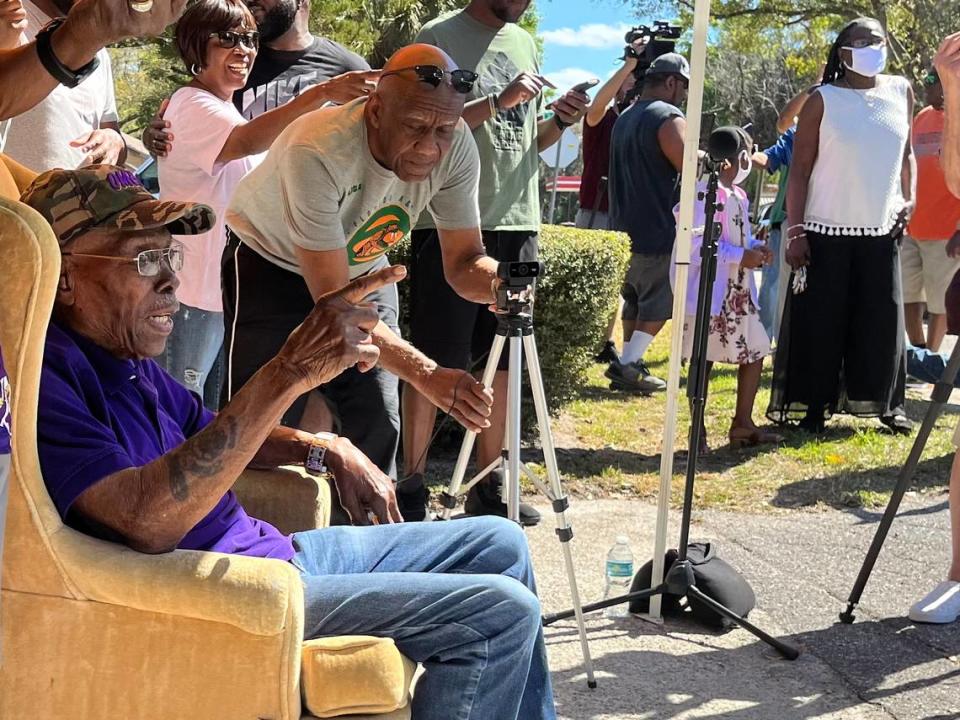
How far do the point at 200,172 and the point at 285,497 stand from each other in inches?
66.9

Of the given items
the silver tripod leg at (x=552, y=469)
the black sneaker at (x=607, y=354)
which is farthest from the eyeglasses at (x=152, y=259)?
the black sneaker at (x=607, y=354)

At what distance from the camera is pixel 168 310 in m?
2.43

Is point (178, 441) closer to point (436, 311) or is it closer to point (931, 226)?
point (436, 311)

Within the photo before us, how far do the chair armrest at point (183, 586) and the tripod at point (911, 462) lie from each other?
2460 millimetres

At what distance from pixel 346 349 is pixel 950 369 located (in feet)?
7.98

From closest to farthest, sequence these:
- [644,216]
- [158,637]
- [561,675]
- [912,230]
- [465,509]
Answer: [158,637], [561,675], [465,509], [644,216], [912,230]

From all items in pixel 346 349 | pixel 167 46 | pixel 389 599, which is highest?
A: pixel 167 46

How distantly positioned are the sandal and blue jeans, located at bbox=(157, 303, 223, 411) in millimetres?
3141

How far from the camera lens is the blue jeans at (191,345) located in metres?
4.28

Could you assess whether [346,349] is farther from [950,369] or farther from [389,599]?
[950,369]

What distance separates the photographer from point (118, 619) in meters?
2.14

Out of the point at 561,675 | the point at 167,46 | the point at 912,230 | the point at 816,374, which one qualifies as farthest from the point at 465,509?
the point at 167,46

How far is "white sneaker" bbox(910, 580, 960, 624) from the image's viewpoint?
4.05 m

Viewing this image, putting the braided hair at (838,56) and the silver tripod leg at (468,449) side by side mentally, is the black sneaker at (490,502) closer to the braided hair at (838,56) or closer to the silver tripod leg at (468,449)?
the silver tripod leg at (468,449)
